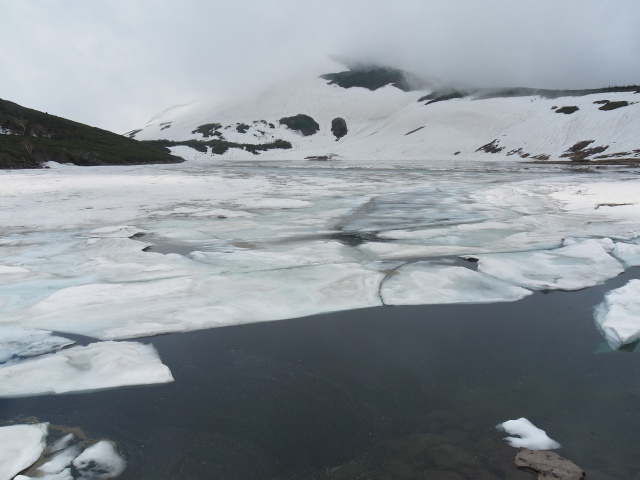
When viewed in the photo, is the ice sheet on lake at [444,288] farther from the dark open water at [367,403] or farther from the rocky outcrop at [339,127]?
the rocky outcrop at [339,127]

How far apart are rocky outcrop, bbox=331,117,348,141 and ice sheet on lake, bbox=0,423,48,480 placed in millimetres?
112889

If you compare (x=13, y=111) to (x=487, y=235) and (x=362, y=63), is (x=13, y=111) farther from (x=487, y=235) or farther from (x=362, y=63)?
(x=362, y=63)

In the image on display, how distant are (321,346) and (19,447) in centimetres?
244

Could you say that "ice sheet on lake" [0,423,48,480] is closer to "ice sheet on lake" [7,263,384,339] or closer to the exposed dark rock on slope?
"ice sheet on lake" [7,263,384,339]

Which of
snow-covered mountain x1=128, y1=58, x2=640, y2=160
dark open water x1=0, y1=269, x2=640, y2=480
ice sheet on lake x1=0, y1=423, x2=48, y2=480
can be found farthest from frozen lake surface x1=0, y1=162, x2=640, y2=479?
snow-covered mountain x1=128, y1=58, x2=640, y2=160

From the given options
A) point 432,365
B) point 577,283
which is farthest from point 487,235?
point 432,365

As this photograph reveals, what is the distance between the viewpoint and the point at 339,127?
116 metres

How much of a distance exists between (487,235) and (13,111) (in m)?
62.9

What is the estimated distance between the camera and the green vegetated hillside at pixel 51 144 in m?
35.3

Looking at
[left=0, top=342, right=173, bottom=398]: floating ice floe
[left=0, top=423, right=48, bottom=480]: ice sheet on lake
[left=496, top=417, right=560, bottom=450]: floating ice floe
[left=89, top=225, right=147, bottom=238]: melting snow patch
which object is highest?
[left=89, top=225, right=147, bottom=238]: melting snow patch

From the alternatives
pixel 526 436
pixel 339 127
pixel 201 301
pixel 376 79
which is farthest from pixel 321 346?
pixel 376 79

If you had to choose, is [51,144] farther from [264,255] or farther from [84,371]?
[84,371]

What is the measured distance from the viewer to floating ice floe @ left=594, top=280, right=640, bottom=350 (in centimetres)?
442

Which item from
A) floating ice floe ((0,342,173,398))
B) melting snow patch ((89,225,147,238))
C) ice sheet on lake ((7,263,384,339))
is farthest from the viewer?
melting snow patch ((89,225,147,238))
